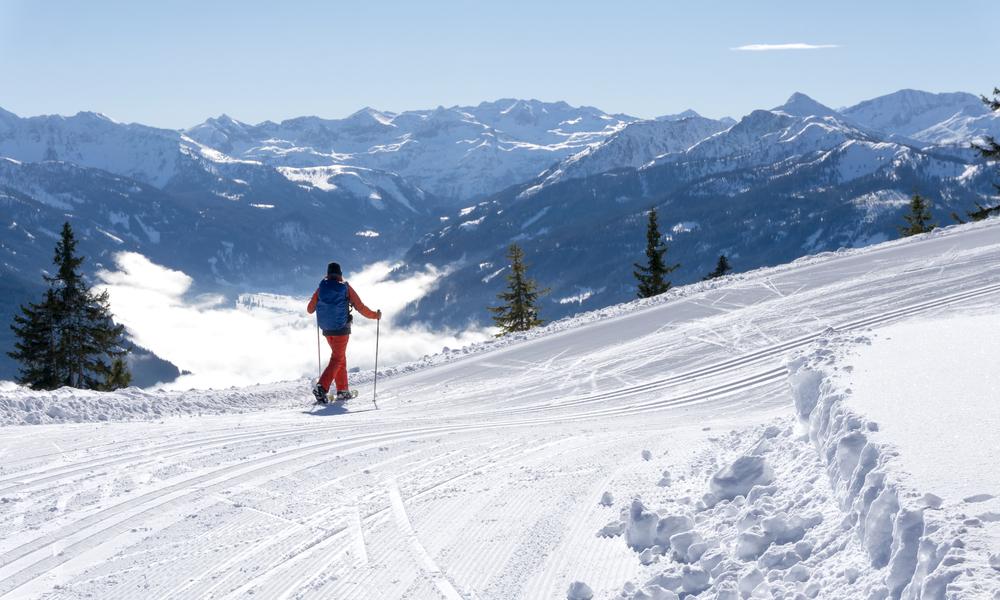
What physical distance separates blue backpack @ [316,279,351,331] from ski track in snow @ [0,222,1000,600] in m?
1.46

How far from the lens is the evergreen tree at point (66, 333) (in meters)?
35.2

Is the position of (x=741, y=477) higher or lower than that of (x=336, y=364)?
lower

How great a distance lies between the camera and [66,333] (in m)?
35.4

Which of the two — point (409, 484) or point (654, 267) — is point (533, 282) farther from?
point (409, 484)

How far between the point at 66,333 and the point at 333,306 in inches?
1046

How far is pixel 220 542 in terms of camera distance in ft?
20.7

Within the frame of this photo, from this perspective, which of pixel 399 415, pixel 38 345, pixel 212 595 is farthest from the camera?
pixel 38 345

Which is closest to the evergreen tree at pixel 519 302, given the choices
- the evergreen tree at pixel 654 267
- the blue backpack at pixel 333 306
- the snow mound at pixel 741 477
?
the evergreen tree at pixel 654 267

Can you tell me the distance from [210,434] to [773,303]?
1309 cm

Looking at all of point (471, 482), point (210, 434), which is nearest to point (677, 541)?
point (471, 482)

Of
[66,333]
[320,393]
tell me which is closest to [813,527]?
[320,393]

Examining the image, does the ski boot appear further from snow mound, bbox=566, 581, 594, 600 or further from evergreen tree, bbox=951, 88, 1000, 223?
evergreen tree, bbox=951, 88, 1000, 223

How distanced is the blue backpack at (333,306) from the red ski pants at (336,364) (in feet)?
0.71

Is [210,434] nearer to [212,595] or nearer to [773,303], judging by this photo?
[212,595]
